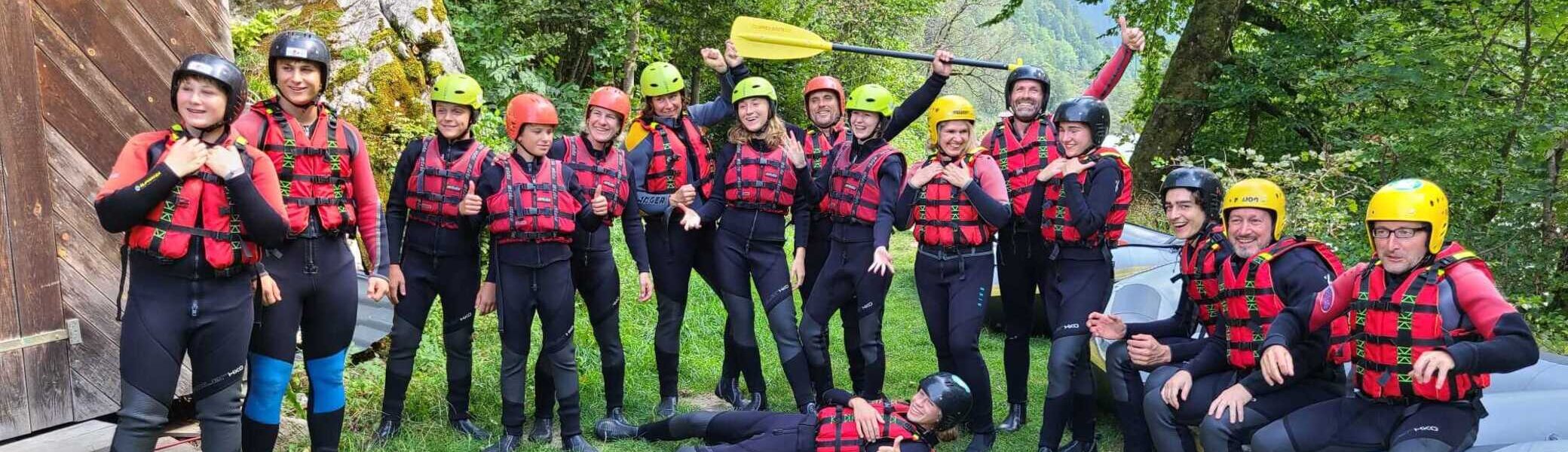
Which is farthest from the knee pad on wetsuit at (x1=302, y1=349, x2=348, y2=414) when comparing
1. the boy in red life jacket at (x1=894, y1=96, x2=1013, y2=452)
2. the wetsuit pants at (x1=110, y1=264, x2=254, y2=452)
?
the boy in red life jacket at (x1=894, y1=96, x2=1013, y2=452)

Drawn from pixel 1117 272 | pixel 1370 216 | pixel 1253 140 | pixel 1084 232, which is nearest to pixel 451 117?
pixel 1084 232

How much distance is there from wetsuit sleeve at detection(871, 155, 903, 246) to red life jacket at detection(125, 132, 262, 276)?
2973mm

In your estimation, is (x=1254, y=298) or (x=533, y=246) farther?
(x=533, y=246)

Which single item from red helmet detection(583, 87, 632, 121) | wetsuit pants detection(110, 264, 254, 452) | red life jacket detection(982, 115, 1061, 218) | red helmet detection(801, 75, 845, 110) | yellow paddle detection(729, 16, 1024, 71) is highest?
yellow paddle detection(729, 16, 1024, 71)

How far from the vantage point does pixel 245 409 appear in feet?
13.8

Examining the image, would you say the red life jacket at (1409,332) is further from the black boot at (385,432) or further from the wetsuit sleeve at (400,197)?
the black boot at (385,432)

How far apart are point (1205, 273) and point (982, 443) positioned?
146 centimetres

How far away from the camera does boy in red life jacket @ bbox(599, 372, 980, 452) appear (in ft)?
14.7

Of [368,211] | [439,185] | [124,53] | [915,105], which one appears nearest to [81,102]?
[124,53]

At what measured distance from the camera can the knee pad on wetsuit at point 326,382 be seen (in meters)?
4.37

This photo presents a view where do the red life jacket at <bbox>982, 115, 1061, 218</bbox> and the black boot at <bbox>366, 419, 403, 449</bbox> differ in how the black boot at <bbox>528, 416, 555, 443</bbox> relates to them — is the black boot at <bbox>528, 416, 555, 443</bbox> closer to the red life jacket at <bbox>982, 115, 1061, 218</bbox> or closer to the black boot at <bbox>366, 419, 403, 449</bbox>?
the black boot at <bbox>366, 419, 403, 449</bbox>

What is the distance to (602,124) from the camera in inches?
213

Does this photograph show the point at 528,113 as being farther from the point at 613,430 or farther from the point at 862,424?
the point at 862,424

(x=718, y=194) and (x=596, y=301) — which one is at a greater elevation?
(x=718, y=194)
